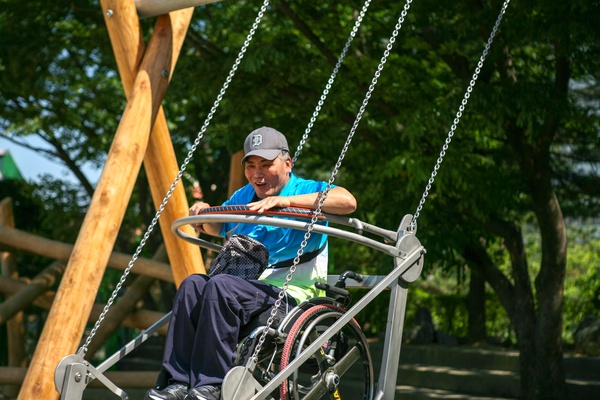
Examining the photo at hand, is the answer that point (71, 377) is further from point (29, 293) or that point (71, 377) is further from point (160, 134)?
point (29, 293)

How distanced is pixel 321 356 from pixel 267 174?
88 centimetres

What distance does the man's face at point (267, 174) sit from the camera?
4.66 m

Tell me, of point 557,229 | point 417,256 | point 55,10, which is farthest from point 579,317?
point 417,256

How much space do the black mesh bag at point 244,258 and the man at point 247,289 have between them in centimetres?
8

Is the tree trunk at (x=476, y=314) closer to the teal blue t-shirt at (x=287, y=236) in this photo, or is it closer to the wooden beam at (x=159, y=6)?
the wooden beam at (x=159, y=6)

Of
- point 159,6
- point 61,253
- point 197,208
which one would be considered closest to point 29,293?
point 61,253

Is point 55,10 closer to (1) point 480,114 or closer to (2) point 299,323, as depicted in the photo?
(1) point 480,114

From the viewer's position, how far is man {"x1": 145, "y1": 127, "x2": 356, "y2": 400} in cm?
409

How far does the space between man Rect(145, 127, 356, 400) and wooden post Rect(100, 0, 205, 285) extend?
237 cm

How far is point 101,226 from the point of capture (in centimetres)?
646

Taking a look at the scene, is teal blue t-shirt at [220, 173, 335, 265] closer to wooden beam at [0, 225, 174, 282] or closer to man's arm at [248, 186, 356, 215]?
man's arm at [248, 186, 356, 215]

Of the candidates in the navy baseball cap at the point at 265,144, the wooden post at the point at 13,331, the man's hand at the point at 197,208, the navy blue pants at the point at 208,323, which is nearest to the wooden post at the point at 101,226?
the man's hand at the point at 197,208

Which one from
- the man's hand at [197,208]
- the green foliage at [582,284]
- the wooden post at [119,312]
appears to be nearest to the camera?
the man's hand at [197,208]

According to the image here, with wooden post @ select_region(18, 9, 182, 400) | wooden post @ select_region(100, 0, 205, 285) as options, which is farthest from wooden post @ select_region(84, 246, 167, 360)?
wooden post @ select_region(18, 9, 182, 400)
